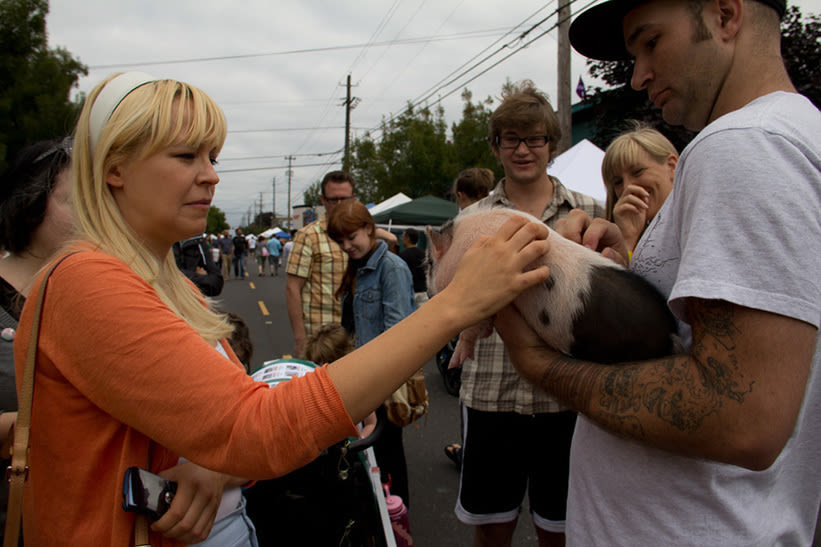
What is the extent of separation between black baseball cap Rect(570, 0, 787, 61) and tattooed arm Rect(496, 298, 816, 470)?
34.2 inches

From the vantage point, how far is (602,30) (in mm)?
1562

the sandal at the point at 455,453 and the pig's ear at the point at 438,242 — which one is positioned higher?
the pig's ear at the point at 438,242

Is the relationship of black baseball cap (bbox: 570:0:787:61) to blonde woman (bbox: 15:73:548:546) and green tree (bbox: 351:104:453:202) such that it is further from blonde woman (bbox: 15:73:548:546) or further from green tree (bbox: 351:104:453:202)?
green tree (bbox: 351:104:453:202)

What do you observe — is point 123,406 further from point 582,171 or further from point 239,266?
point 239,266

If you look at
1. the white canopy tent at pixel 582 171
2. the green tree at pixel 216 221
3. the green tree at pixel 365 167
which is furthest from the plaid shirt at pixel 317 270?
the green tree at pixel 216 221

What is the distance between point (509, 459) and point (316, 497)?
1.06 meters

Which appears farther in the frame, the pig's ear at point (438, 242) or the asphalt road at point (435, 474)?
the asphalt road at point (435, 474)

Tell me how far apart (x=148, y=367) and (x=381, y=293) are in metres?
3.03

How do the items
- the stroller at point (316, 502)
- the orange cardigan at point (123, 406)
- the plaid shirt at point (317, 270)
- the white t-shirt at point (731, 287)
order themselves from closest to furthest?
the white t-shirt at point (731, 287) < the orange cardigan at point (123, 406) < the stroller at point (316, 502) < the plaid shirt at point (317, 270)

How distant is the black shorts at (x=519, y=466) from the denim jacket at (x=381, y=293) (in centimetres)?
152

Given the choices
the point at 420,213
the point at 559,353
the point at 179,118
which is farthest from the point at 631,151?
the point at 420,213

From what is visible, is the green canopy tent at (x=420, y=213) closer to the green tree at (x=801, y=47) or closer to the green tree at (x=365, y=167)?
the green tree at (x=801, y=47)

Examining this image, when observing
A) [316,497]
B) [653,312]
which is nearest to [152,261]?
[653,312]

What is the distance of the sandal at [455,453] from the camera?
4738mm
